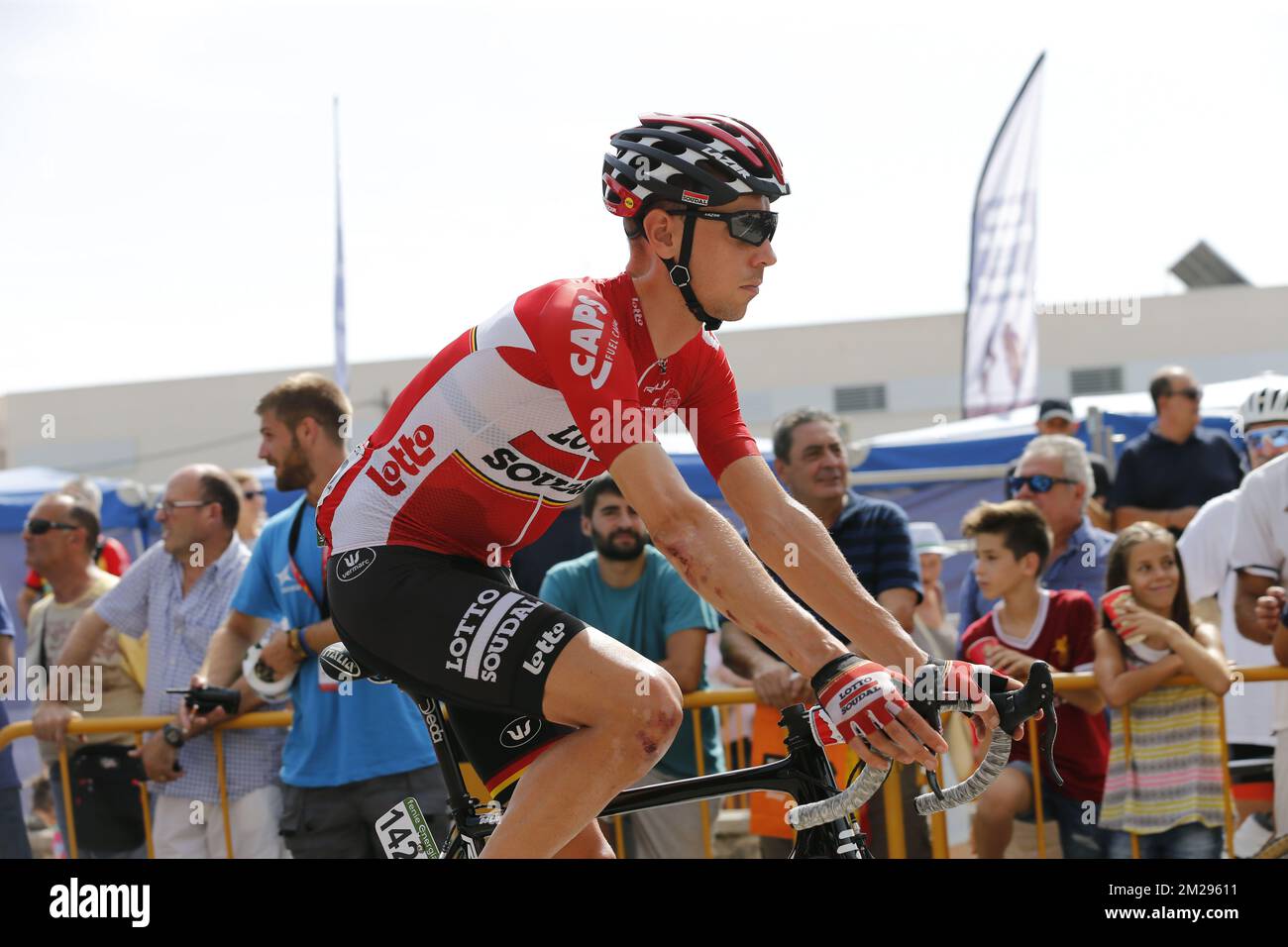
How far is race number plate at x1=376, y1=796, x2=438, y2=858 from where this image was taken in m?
3.24

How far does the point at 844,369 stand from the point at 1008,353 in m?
19.5

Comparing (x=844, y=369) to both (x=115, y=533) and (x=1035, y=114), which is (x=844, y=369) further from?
(x=115, y=533)

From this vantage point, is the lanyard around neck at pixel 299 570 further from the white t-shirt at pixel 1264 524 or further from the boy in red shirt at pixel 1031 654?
the white t-shirt at pixel 1264 524

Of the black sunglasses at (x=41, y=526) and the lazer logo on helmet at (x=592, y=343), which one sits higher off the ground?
the lazer logo on helmet at (x=592, y=343)

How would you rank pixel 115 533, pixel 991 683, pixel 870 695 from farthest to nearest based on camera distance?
pixel 115 533
pixel 991 683
pixel 870 695

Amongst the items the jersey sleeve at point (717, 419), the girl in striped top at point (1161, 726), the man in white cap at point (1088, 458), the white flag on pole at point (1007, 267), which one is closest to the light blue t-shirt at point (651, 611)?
the girl in striped top at point (1161, 726)

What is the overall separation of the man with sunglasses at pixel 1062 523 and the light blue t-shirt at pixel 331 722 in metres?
2.34

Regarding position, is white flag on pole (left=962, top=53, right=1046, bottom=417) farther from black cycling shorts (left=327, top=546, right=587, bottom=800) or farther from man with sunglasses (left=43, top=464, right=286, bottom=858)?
black cycling shorts (left=327, top=546, right=587, bottom=800)

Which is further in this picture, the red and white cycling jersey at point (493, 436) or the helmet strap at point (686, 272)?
the helmet strap at point (686, 272)

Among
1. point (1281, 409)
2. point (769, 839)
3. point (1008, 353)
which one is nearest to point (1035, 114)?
point (1008, 353)

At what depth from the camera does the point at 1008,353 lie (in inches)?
523

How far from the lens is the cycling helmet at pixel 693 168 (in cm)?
295

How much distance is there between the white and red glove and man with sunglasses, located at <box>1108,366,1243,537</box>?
5295 mm

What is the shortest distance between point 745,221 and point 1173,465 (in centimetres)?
507
